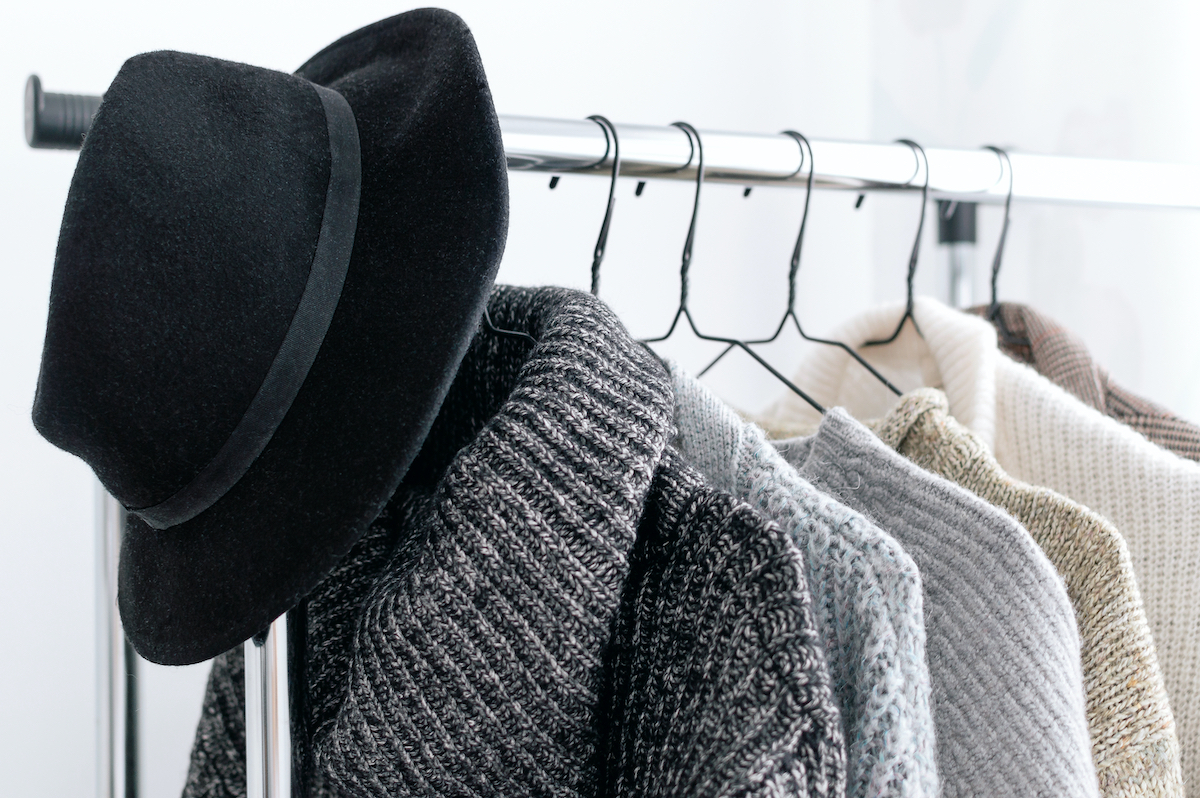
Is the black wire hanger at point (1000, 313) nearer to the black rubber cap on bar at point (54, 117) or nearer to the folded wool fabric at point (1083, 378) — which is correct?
the folded wool fabric at point (1083, 378)

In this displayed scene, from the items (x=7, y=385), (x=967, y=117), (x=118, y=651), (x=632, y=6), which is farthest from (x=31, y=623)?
(x=967, y=117)

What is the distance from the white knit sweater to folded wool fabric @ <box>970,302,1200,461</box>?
78mm

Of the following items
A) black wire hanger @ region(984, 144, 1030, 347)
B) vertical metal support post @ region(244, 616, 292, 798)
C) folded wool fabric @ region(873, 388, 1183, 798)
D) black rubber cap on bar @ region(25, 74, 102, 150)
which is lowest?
vertical metal support post @ region(244, 616, 292, 798)

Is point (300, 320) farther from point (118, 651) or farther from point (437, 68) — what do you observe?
point (118, 651)

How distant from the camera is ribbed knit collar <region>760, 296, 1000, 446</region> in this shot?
62 cm

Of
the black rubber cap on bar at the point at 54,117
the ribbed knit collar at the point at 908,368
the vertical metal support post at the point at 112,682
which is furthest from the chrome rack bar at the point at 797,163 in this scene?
the vertical metal support post at the point at 112,682

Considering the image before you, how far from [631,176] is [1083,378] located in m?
0.38

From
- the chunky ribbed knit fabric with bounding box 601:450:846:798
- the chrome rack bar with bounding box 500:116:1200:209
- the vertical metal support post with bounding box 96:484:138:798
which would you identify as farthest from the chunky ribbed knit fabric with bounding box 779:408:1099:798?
the vertical metal support post with bounding box 96:484:138:798

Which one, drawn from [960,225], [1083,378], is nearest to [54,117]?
[1083,378]

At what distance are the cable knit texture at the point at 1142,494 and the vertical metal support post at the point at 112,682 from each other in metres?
0.57

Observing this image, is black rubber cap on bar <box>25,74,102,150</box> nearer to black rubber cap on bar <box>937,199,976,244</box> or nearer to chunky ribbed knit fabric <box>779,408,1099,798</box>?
chunky ribbed knit fabric <box>779,408,1099,798</box>

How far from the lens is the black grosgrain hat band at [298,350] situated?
1.27ft

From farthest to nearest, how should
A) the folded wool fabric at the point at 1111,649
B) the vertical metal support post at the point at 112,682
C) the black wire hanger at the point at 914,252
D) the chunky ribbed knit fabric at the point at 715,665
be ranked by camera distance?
1. the black wire hanger at the point at 914,252
2. the vertical metal support post at the point at 112,682
3. the folded wool fabric at the point at 1111,649
4. the chunky ribbed knit fabric at the point at 715,665

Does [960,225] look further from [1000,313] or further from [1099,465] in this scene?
[1099,465]
